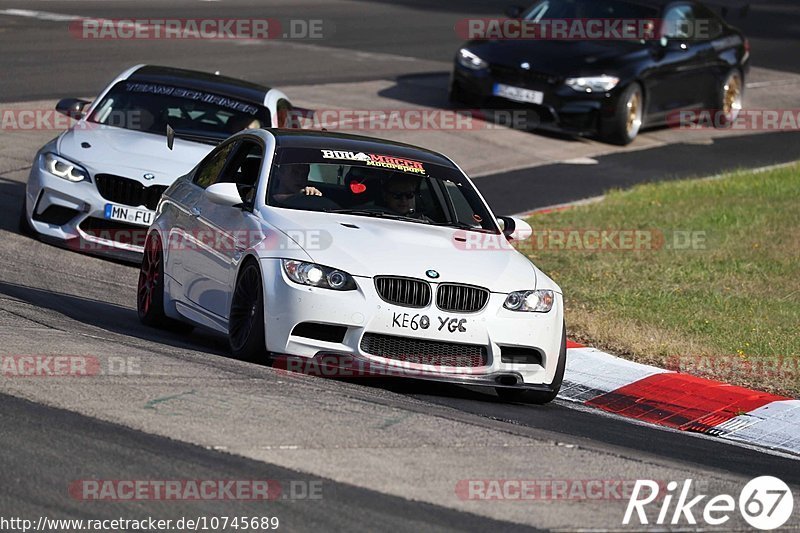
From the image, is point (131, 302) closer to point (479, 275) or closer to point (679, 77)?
point (479, 275)

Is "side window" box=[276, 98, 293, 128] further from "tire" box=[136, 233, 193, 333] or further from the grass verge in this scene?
"tire" box=[136, 233, 193, 333]

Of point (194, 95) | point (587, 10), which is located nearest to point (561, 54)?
point (587, 10)

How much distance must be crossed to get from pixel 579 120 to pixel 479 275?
41.8ft

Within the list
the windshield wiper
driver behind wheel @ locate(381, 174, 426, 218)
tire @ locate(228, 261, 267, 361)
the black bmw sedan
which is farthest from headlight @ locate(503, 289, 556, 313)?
the black bmw sedan

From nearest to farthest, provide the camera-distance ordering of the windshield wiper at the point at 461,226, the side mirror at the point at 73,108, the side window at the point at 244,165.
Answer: the windshield wiper at the point at 461,226 < the side window at the point at 244,165 < the side mirror at the point at 73,108

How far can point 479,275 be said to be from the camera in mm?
8641

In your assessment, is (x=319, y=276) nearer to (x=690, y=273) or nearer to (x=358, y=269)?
(x=358, y=269)

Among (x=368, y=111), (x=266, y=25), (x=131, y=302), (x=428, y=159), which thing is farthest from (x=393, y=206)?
(x=266, y=25)

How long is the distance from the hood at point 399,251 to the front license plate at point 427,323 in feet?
0.73

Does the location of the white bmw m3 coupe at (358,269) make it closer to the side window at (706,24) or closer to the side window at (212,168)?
the side window at (212,168)

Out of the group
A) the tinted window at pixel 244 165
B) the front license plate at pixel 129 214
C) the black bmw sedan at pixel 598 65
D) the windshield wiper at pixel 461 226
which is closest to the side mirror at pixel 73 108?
the front license plate at pixel 129 214

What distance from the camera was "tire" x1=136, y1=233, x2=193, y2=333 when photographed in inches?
402

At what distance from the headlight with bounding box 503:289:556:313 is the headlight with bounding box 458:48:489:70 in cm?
1258

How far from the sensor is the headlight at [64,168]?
12.8 metres
